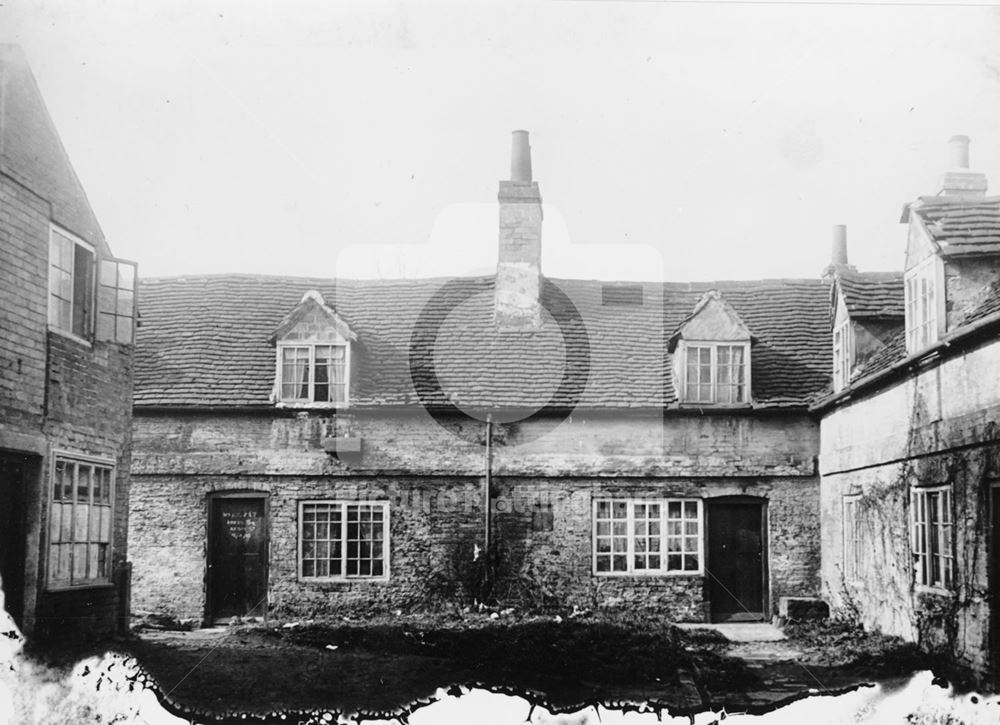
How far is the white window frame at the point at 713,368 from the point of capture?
41.8 ft

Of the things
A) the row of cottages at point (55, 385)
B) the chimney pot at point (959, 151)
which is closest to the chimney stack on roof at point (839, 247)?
the chimney pot at point (959, 151)

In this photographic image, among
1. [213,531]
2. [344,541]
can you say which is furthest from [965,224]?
[213,531]

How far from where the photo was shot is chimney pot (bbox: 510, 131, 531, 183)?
32.1 feet

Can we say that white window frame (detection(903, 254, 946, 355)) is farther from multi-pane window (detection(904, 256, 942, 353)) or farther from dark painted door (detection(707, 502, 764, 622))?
dark painted door (detection(707, 502, 764, 622))

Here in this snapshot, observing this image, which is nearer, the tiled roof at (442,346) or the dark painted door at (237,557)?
the dark painted door at (237,557)

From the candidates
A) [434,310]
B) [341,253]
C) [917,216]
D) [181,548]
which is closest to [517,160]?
[341,253]

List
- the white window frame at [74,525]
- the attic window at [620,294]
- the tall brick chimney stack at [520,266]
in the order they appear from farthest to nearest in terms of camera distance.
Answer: the attic window at [620,294], the tall brick chimney stack at [520,266], the white window frame at [74,525]

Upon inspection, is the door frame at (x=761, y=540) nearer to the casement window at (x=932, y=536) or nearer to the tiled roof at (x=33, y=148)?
the casement window at (x=932, y=536)

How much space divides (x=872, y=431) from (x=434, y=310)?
5997 mm

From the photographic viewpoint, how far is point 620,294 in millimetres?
12406

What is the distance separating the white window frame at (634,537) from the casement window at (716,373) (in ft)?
5.35

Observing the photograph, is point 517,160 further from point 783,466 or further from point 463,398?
point 783,466

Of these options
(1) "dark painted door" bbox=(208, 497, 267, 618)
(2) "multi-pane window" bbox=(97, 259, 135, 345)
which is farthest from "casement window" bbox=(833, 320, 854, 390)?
(2) "multi-pane window" bbox=(97, 259, 135, 345)

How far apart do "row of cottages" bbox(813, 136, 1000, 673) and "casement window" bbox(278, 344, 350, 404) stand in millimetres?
6464
